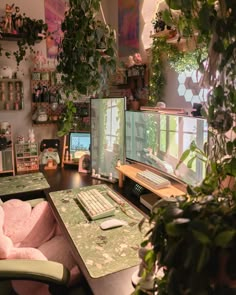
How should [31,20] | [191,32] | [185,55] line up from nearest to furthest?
[191,32] → [185,55] → [31,20]

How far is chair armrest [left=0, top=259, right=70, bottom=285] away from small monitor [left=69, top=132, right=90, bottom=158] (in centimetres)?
163

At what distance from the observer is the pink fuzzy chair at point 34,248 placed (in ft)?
3.39

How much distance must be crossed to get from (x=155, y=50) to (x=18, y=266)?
69.5 inches

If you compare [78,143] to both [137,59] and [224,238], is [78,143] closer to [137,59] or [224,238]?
[137,59]

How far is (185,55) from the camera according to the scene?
5.84 feet

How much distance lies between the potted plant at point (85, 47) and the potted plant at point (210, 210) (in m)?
0.73

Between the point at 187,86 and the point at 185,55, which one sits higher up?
the point at 185,55

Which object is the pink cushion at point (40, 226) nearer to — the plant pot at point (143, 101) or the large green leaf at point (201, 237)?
the plant pot at point (143, 101)

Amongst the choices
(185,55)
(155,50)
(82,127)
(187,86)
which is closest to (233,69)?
(185,55)

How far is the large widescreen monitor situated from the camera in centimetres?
134

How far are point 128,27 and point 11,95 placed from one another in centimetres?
138

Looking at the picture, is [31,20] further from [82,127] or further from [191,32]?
[191,32]

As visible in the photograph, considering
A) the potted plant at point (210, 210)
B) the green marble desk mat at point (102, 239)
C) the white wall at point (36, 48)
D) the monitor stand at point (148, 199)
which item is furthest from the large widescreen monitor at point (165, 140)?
the white wall at point (36, 48)

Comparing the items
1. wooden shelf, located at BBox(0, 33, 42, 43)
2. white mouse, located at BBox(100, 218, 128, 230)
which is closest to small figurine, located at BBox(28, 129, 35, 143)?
wooden shelf, located at BBox(0, 33, 42, 43)
